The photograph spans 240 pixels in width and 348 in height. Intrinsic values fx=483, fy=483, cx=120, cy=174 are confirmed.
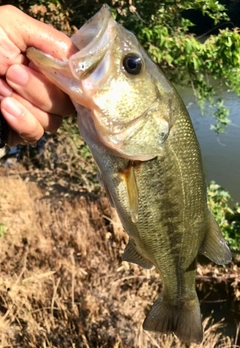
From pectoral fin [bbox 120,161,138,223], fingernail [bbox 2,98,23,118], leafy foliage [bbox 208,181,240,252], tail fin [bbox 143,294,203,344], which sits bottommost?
leafy foliage [bbox 208,181,240,252]

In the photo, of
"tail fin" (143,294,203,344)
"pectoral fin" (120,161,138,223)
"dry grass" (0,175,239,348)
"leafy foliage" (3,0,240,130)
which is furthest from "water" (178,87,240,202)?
"pectoral fin" (120,161,138,223)

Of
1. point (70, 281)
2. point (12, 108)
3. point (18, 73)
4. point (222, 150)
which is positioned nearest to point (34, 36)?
point (18, 73)

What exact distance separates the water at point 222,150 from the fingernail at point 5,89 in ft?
21.1

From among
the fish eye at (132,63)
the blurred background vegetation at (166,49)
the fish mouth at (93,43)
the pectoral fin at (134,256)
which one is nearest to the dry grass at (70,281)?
the blurred background vegetation at (166,49)

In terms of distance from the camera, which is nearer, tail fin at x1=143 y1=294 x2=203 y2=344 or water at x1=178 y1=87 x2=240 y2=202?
tail fin at x1=143 y1=294 x2=203 y2=344

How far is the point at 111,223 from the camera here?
5480mm

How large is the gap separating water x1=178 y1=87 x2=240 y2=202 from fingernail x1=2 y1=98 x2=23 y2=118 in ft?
21.1

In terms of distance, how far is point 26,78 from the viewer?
5.44ft

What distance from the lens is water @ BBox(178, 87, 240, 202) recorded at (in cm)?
855

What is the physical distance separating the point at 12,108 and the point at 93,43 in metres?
0.40

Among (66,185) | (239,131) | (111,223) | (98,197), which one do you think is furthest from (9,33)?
(239,131)

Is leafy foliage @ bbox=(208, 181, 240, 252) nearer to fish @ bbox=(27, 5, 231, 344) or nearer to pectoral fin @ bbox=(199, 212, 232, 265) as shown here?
pectoral fin @ bbox=(199, 212, 232, 265)

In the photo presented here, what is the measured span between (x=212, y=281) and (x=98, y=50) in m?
4.10

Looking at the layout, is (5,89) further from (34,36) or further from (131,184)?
(131,184)
